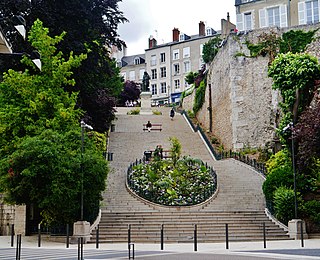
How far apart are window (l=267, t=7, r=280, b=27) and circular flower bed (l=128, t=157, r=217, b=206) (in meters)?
19.5

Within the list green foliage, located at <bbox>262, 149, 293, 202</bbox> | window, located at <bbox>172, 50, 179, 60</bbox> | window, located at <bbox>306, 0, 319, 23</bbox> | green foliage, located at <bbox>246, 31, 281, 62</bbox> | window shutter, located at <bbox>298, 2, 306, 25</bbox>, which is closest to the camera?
green foliage, located at <bbox>262, 149, 293, 202</bbox>

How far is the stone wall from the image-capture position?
34.7 meters

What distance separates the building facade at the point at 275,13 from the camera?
134ft

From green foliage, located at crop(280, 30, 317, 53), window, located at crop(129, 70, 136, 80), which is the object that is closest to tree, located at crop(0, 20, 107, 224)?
green foliage, located at crop(280, 30, 317, 53)

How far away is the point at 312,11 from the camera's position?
40.8 m

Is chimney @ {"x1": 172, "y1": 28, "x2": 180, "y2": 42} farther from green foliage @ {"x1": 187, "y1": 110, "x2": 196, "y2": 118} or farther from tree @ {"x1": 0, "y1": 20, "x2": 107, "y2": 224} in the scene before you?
tree @ {"x1": 0, "y1": 20, "x2": 107, "y2": 224}

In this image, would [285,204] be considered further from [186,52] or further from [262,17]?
[186,52]

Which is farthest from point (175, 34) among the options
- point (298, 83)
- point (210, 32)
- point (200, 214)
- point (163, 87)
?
point (200, 214)

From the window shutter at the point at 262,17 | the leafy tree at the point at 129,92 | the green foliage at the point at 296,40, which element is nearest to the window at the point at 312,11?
the window shutter at the point at 262,17

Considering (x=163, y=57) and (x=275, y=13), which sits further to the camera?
(x=163, y=57)

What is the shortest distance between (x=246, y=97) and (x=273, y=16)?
33.3 feet

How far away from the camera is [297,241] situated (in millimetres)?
19109

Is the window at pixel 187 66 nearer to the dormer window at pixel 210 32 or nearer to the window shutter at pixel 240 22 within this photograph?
the dormer window at pixel 210 32

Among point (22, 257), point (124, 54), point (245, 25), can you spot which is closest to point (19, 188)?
point (22, 257)
